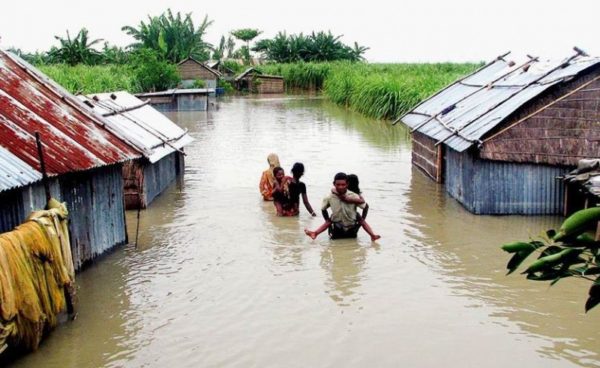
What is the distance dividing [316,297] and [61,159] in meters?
3.04

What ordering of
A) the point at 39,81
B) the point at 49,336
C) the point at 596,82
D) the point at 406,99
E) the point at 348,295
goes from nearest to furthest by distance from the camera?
the point at 49,336 → the point at 348,295 → the point at 39,81 → the point at 596,82 → the point at 406,99

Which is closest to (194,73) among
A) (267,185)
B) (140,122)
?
(140,122)

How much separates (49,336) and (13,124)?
233cm

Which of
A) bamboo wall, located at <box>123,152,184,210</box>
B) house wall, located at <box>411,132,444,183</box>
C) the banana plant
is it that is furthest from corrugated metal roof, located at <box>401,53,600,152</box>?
the banana plant

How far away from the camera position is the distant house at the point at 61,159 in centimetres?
648

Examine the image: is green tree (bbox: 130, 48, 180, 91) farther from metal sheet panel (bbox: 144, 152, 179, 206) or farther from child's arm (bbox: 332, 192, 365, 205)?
child's arm (bbox: 332, 192, 365, 205)

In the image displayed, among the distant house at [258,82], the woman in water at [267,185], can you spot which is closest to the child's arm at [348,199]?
the woman in water at [267,185]

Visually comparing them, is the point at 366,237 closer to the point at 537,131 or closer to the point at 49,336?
the point at 537,131

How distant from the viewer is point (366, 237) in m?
10.0

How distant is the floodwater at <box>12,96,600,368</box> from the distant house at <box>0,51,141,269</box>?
53cm

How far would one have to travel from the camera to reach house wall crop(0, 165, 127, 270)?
6.44m

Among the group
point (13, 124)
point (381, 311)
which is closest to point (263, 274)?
point (381, 311)

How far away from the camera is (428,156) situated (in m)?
15.0

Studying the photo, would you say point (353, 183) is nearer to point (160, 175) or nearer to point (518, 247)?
point (160, 175)
